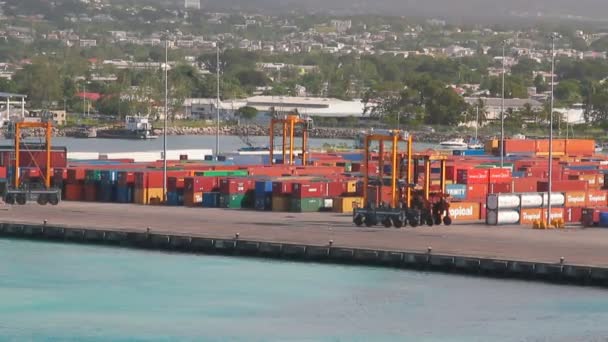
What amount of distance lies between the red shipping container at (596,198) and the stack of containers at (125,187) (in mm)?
15538

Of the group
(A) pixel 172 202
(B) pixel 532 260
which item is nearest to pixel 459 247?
(B) pixel 532 260

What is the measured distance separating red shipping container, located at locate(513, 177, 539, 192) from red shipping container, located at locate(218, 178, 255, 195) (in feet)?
29.8

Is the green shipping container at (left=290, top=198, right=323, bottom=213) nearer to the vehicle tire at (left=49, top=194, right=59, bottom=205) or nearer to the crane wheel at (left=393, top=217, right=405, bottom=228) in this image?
the crane wheel at (left=393, top=217, right=405, bottom=228)

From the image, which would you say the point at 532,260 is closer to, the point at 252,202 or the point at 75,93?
the point at 252,202

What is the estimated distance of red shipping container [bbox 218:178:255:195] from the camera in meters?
62.7

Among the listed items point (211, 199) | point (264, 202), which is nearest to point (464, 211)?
point (264, 202)

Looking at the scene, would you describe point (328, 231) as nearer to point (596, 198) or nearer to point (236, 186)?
point (236, 186)

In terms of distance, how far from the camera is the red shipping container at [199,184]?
6300 cm

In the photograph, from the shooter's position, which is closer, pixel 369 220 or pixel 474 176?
pixel 369 220

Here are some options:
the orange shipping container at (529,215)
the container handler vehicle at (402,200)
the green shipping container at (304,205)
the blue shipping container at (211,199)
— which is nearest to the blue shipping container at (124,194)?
the blue shipping container at (211,199)

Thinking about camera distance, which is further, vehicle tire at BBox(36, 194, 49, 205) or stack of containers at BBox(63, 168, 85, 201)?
stack of containers at BBox(63, 168, 85, 201)

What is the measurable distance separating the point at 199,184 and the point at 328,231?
372 inches

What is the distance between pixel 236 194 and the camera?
206 ft

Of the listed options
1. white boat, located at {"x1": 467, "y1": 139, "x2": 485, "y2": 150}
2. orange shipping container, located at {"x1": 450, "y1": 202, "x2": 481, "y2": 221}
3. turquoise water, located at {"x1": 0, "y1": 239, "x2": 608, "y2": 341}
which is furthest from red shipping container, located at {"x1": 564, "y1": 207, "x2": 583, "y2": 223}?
white boat, located at {"x1": 467, "y1": 139, "x2": 485, "y2": 150}
